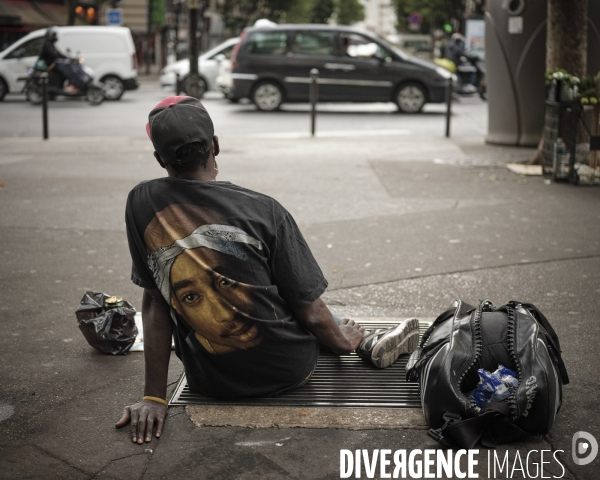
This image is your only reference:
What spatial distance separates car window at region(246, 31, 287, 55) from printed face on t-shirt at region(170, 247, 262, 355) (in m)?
16.1

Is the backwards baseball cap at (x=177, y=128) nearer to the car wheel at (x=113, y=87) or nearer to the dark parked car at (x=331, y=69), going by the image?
the dark parked car at (x=331, y=69)

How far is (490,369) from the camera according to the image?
10.8ft

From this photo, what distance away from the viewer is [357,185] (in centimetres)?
934

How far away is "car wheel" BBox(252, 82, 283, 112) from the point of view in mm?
19219

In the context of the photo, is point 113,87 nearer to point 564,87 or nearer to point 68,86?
point 68,86

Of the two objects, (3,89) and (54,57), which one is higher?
(54,57)

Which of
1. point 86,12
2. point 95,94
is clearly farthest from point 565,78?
point 86,12

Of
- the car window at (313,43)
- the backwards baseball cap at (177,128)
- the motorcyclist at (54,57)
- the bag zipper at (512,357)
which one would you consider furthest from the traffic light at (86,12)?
the bag zipper at (512,357)

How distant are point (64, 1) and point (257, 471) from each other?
133 feet

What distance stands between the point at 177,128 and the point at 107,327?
4.35ft

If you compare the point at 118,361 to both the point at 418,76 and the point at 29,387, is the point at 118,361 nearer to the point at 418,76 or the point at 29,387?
the point at 29,387

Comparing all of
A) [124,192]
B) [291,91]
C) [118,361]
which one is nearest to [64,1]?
[291,91]

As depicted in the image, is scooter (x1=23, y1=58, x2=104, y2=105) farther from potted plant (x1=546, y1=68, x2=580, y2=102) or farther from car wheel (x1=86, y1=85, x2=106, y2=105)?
potted plant (x1=546, y1=68, x2=580, y2=102)

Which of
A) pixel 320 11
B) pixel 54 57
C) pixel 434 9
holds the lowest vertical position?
pixel 54 57
